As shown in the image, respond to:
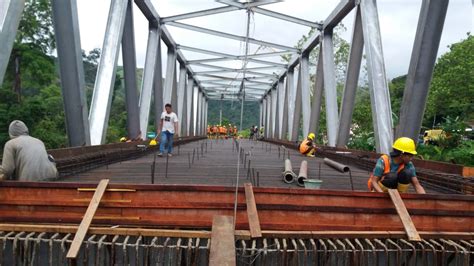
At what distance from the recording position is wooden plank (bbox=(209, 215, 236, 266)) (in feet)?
10.5

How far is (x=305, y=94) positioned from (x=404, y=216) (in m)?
18.5

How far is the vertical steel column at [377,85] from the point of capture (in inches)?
399

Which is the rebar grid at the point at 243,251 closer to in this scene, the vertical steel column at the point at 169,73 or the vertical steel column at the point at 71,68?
the vertical steel column at the point at 71,68

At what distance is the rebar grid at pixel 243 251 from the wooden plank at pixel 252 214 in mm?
101

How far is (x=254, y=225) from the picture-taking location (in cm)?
393

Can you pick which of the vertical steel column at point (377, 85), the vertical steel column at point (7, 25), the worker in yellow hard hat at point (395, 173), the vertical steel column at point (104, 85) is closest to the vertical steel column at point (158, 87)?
the vertical steel column at point (104, 85)

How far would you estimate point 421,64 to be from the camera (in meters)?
8.67

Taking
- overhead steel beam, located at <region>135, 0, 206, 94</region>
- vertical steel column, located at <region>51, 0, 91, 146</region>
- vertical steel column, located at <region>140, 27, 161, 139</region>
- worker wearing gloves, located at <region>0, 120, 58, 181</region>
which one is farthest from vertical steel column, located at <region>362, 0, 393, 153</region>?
overhead steel beam, located at <region>135, 0, 206, 94</region>

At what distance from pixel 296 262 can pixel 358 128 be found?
2611cm

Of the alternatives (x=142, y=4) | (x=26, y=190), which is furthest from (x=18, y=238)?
(x=142, y=4)

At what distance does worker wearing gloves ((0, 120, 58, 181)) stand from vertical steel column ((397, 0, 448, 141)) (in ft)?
23.0

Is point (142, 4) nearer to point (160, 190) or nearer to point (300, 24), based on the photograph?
point (300, 24)

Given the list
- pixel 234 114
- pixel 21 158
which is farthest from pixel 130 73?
pixel 234 114

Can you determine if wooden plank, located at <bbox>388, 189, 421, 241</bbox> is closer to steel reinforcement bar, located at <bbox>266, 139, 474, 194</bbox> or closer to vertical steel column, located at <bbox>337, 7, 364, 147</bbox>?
steel reinforcement bar, located at <bbox>266, 139, 474, 194</bbox>
